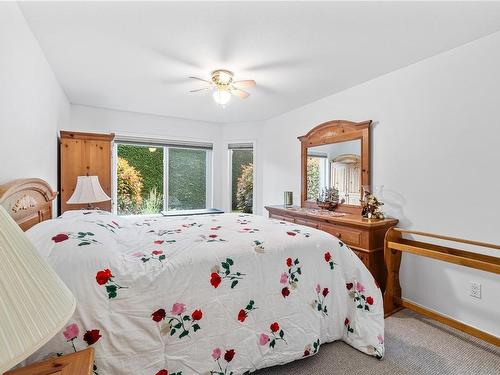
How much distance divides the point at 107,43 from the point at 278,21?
4.77 feet

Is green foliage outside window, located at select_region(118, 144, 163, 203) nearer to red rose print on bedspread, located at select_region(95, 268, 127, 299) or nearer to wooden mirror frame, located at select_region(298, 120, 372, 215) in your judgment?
wooden mirror frame, located at select_region(298, 120, 372, 215)

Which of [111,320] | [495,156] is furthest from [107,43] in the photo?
[495,156]

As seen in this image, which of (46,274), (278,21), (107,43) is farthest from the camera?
(107,43)

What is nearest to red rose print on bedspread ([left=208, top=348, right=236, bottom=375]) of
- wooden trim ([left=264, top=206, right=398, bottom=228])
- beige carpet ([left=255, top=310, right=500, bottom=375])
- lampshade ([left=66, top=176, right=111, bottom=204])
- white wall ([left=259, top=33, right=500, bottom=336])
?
beige carpet ([left=255, top=310, right=500, bottom=375])

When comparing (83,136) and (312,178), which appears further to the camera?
(312,178)

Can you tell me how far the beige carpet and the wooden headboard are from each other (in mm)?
1792

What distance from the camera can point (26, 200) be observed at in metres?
1.79

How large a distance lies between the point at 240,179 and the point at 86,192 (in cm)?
284

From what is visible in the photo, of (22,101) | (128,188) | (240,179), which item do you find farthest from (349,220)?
(128,188)

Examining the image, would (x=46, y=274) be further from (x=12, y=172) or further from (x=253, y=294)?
(x=12, y=172)

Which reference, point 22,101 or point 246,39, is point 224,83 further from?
point 22,101

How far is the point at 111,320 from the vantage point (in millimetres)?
1233

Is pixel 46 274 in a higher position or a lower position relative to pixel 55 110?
lower

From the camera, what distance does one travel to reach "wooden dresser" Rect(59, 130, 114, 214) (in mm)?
3154
